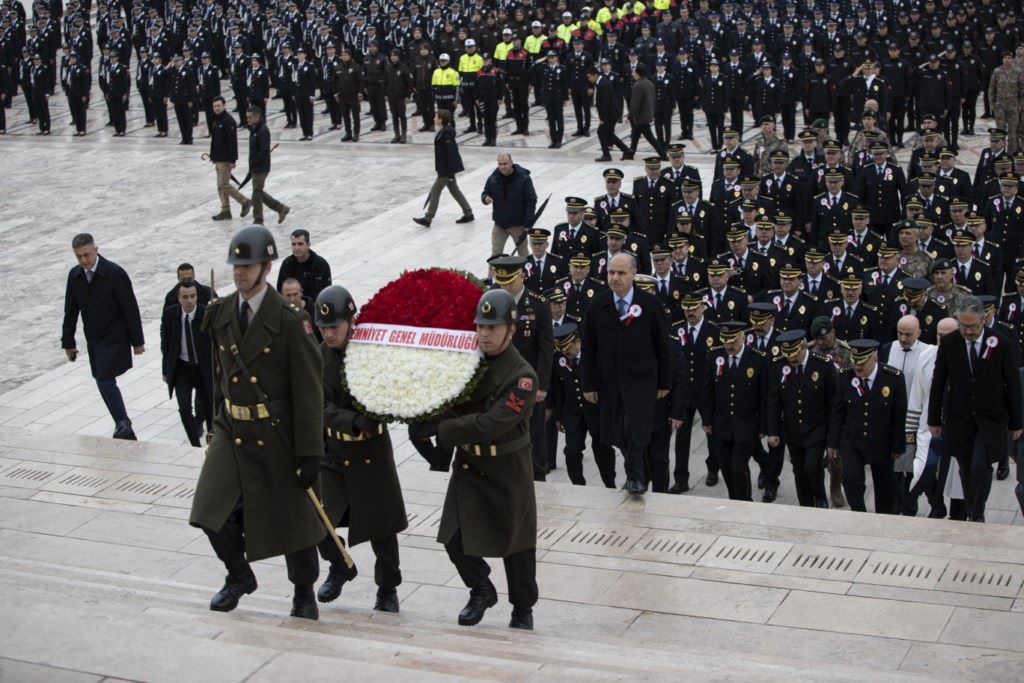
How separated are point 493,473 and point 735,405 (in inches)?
164

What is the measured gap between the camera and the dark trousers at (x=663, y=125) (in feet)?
76.6

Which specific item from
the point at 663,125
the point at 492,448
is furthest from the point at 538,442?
the point at 663,125

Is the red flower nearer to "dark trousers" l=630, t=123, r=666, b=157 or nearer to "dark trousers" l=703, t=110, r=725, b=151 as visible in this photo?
"dark trousers" l=630, t=123, r=666, b=157

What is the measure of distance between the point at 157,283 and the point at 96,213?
16.6 feet

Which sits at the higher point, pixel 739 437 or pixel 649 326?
pixel 649 326

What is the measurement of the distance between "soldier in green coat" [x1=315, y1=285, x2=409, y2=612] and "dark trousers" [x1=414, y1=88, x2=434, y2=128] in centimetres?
2010

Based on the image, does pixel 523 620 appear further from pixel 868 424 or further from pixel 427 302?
pixel 868 424

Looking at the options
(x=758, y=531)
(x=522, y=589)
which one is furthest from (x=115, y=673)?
(x=758, y=531)

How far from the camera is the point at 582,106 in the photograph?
24.9 meters

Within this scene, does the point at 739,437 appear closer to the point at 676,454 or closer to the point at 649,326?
the point at 676,454

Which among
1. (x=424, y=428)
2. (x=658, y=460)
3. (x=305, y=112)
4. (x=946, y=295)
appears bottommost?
(x=658, y=460)

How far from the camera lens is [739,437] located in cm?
1008

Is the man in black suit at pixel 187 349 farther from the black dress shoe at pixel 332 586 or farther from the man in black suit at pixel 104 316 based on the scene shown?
the black dress shoe at pixel 332 586

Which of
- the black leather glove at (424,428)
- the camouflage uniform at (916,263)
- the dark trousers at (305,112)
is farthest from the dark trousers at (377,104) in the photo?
the black leather glove at (424,428)
